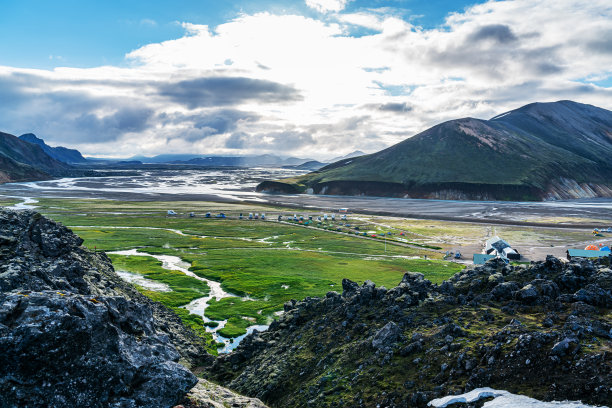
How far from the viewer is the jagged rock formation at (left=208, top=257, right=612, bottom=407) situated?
15852 mm

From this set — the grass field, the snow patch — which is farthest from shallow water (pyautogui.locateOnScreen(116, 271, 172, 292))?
the snow patch

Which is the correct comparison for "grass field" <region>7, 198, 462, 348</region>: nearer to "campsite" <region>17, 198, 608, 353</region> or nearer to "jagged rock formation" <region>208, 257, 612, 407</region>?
"campsite" <region>17, 198, 608, 353</region>

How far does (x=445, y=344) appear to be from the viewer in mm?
20000

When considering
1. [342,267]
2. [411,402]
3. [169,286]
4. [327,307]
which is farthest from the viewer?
[342,267]

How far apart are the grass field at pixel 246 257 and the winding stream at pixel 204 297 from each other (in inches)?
39.9

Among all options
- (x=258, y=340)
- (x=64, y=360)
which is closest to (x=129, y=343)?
(x=64, y=360)

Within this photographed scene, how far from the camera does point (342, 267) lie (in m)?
85.2

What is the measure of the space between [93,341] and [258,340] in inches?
756

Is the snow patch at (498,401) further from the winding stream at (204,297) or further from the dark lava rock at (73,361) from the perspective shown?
the winding stream at (204,297)

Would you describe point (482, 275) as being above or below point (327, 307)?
above

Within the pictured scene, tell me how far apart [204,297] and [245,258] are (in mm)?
28653

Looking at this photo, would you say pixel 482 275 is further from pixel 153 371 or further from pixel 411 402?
pixel 153 371

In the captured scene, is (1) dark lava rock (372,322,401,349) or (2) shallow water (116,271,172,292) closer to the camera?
(1) dark lava rock (372,322,401,349)

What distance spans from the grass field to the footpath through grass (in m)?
0.15
